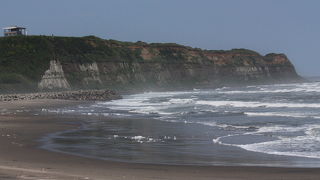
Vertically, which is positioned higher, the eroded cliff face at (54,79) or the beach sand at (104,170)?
the eroded cliff face at (54,79)

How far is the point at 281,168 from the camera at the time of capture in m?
11.7

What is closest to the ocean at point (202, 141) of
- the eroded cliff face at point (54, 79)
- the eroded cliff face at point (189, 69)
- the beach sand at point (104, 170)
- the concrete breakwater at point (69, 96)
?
the beach sand at point (104, 170)

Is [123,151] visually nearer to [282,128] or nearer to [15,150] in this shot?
[15,150]

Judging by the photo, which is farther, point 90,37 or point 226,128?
point 90,37

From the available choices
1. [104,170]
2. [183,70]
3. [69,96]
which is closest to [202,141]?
[104,170]

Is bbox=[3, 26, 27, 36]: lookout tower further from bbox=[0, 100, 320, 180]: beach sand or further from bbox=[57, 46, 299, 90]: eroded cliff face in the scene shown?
bbox=[0, 100, 320, 180]: beach sand

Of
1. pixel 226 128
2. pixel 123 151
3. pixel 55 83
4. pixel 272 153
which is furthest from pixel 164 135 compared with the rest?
pixel 55 83

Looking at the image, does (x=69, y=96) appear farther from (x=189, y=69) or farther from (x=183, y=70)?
(x=189, y=69)

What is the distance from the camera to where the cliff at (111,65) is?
230ft

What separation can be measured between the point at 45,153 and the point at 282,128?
33.2 ft

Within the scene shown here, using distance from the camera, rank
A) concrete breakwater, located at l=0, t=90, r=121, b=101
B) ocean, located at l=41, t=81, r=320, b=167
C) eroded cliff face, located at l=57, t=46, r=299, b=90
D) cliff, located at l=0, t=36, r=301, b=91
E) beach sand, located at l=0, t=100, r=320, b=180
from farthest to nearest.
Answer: eroded cliff face, located at l=57, t=46, r=299, b=90
cliff, located at l=0, t=36, r=301, b=91
concrete breakwater, located at l=0, t=90, r=121, b=101
ocean, located at l=41, t=81, r=320, b=167
beach sand, located at l=0, t=100, r=320, b=180

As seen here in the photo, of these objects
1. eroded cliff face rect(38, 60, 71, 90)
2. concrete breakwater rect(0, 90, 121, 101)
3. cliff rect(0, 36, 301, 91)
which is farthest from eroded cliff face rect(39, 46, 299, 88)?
concrete breakwater rect(0, 90, 121, 101)

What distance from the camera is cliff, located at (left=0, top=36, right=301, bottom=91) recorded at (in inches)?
2761

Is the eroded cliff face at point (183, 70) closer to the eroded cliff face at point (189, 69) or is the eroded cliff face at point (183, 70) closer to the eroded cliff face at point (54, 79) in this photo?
the eroded cliff face at point (189, 69)
